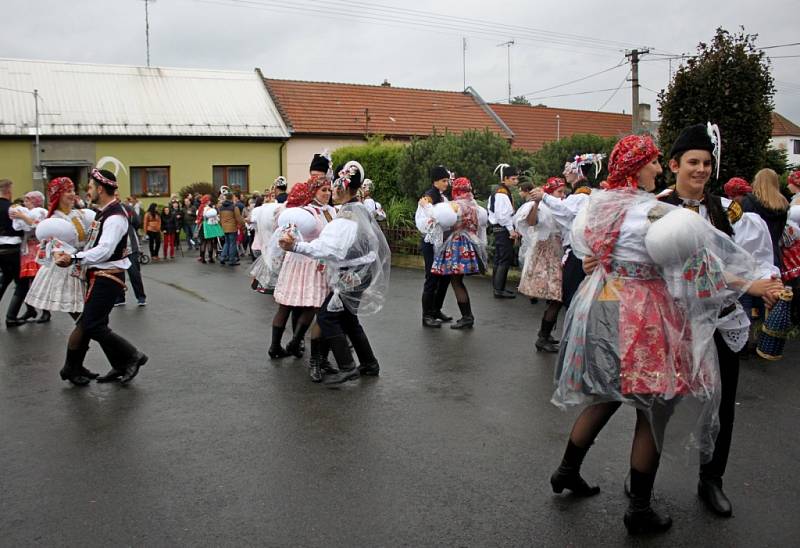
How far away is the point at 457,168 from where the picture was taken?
1653 centimetres

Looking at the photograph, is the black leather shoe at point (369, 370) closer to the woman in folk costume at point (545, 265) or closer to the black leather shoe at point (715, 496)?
the woman in folk costume at point (545, 265)

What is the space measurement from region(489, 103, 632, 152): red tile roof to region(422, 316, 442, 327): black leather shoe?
27661 millimetres

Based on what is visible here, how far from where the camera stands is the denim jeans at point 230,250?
19.1 metres

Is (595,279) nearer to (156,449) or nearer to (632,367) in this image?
(632,367)

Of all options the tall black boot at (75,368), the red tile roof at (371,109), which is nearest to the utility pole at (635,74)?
the red tile roof at (371,109)

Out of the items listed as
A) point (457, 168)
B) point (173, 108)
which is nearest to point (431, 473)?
point (457, 168)

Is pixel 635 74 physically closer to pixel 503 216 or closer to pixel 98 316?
pixel 503 216

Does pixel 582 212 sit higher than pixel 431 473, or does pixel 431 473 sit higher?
pixel 582 212

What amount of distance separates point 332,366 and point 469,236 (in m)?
2.76

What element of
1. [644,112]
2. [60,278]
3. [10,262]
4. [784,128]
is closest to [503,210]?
[60,278]

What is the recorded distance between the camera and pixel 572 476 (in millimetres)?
4102

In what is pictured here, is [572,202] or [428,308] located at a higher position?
[572,202]

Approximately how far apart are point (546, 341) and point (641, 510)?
426 centimetres

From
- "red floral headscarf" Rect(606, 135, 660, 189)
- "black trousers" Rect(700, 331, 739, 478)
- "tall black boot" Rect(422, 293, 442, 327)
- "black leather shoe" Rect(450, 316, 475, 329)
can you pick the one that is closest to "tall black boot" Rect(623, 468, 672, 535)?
"black trousers" Rect(700, 331, 739, 478)
